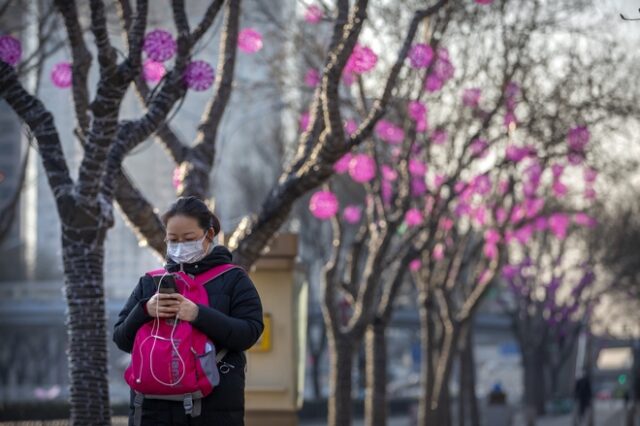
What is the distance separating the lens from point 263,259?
13.7m

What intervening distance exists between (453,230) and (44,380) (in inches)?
2306

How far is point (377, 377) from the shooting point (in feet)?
64.2

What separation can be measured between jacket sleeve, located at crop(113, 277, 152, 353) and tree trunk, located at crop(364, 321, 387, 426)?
13.3 meters

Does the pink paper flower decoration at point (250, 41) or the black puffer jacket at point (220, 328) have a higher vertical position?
the pink paper flower decoration at point (250, 41)

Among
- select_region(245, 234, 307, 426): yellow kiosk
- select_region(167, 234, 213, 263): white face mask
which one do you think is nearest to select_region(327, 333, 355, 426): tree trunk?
select_region(245, 234, 307, 426): yellow kiosk

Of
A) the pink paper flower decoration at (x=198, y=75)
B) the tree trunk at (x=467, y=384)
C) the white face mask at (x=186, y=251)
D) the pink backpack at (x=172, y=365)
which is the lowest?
the pink backpack at (x=172, y=365)

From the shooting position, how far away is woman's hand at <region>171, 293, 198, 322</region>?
18.4 ft

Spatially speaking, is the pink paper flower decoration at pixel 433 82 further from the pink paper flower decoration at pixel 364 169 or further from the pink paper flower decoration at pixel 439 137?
the pink paper flower decoration at pixel 439 137

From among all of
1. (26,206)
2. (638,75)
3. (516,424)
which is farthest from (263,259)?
(26,206)

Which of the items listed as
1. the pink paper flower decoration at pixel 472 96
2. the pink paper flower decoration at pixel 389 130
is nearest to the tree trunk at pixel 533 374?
the pink paper flower decoration at pixel 389 130

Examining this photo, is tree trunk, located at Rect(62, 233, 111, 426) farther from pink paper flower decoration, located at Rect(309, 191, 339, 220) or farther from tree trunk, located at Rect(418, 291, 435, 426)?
tree trunk, located at Rect(418, 291, 435, 426)

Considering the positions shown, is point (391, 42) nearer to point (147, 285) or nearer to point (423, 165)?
point (423, 165)

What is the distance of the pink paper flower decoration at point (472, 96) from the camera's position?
68.8ft

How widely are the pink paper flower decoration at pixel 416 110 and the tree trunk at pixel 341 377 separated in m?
2.76
